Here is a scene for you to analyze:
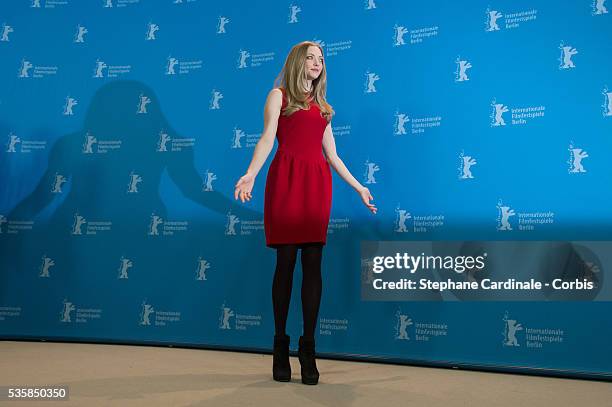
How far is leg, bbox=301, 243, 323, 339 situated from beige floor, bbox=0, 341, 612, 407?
0.79 feet

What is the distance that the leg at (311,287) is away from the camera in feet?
7.75

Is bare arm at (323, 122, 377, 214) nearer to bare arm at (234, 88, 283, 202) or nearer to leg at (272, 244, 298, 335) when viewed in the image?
bare arm at (234, 88, 283, 202)

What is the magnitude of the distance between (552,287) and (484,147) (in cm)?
74

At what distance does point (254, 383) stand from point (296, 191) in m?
0.79

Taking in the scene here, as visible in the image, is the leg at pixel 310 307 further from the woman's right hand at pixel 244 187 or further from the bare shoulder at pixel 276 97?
the bare shoulder at pixel 276 97

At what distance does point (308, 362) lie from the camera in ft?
7.61

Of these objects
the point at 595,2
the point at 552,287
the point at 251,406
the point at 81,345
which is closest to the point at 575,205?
the point at 552,287

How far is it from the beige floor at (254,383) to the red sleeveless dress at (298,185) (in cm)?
60

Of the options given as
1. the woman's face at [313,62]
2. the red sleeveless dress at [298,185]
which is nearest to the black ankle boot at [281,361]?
the red sleeveless dress at [298,185]

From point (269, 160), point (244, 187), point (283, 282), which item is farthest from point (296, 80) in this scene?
point (269, 160)

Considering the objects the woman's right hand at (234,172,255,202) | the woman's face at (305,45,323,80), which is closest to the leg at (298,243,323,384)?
the woman's right hand at (234,172,255,202)

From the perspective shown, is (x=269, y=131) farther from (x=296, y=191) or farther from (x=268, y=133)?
(x=296, y=191)

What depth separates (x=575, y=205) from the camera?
106 inches

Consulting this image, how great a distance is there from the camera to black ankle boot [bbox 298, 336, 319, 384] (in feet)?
7.54
